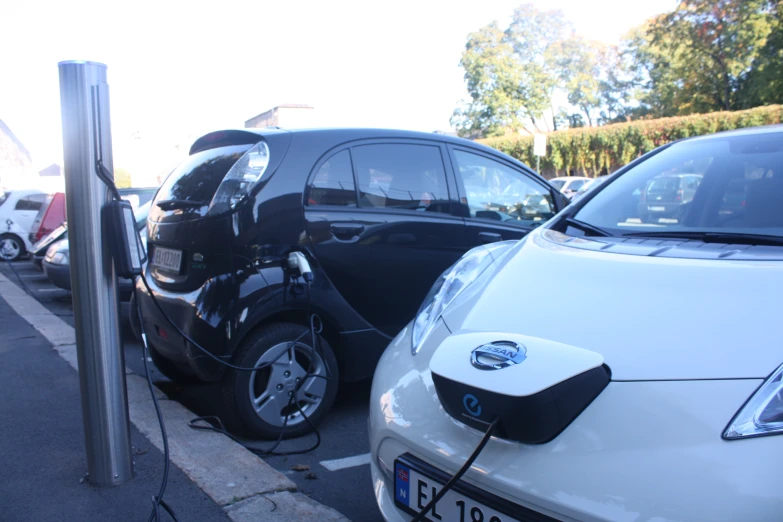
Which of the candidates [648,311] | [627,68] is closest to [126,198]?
[648,311]

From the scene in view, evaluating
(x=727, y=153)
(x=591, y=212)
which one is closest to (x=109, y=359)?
(x=591, y=212)

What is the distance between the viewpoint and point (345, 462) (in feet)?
11.1

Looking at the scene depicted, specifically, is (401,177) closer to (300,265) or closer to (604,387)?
(300,265)

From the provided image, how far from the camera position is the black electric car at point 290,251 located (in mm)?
3375

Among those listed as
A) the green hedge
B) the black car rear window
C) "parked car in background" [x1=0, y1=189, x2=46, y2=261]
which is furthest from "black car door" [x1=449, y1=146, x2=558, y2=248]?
the green hedge

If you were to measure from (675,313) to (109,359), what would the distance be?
7.28ft

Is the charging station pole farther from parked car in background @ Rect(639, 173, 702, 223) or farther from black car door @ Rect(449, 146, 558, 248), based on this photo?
black car door @ Rect(449, 146, 558, 248)

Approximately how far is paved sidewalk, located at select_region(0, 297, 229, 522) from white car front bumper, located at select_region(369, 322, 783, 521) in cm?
143

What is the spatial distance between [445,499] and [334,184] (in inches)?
90.2

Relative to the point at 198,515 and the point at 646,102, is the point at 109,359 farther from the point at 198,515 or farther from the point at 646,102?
the point at 646,102

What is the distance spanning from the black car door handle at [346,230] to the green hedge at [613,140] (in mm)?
26146

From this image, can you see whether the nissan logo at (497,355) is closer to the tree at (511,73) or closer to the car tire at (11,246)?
the car tire at (11,246)

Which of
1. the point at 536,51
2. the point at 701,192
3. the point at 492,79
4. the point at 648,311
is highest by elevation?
the point at 536,51

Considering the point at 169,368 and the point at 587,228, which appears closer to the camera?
the point at 587,228
